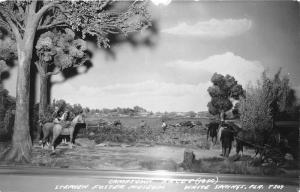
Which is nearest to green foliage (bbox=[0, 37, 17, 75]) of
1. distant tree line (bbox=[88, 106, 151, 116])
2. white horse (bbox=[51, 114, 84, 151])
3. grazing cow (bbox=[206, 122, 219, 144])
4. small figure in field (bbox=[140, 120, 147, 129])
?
white horse (bbox=[51, 114, 84, 151])

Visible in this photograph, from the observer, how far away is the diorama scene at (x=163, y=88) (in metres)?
3.29

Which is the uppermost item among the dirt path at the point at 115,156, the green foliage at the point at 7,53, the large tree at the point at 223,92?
the green foliage at the point at 7,53

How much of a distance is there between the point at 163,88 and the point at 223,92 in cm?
68

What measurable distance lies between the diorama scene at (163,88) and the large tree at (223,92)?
0.4 inches

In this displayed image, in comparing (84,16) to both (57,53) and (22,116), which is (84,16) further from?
(22,116)

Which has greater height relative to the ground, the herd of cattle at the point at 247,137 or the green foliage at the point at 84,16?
the green foliage at the point at 84,16

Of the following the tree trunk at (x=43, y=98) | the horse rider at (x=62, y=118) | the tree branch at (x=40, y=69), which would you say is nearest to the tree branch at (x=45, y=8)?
the tree branch at (x=40, y=69)

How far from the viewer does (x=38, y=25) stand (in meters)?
3.43

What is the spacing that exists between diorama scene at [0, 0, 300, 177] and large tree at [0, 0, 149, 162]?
0.01 m

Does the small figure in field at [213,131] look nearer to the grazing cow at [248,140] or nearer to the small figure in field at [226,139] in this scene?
the small figure in field at [226,139]

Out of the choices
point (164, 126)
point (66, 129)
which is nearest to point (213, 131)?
point (164, 126)

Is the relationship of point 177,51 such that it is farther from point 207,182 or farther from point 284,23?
point 207,182

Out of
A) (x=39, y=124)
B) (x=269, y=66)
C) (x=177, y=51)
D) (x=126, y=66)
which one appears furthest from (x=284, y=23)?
(x=39, y=124)

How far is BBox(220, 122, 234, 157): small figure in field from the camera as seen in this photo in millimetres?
3320
